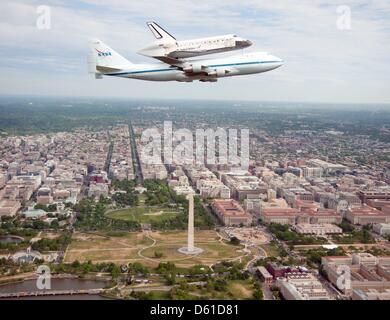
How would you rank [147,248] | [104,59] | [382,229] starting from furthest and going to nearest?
[382,229] → [147,248] → [104,59]

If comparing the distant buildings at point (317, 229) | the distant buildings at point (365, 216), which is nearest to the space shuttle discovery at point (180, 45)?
the distant buildings at point (317, 229)

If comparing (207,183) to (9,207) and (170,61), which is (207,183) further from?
(170,61)

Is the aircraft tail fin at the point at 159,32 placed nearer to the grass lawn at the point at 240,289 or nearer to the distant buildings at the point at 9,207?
the grass lawn at the point at 240,289

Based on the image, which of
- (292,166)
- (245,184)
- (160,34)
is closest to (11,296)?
(160,34)

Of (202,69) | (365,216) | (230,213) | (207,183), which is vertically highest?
(202,69)

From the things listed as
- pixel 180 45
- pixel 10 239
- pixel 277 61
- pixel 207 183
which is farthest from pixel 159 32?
pixel 207 183

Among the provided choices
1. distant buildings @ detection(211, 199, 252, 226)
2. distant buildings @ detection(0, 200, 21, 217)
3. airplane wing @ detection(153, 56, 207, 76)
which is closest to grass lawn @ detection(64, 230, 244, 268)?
distant buildings @ detection(211, 199, 252, 226)

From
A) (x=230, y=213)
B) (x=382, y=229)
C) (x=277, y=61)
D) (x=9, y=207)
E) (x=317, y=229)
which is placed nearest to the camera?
(x=277, y=61)
